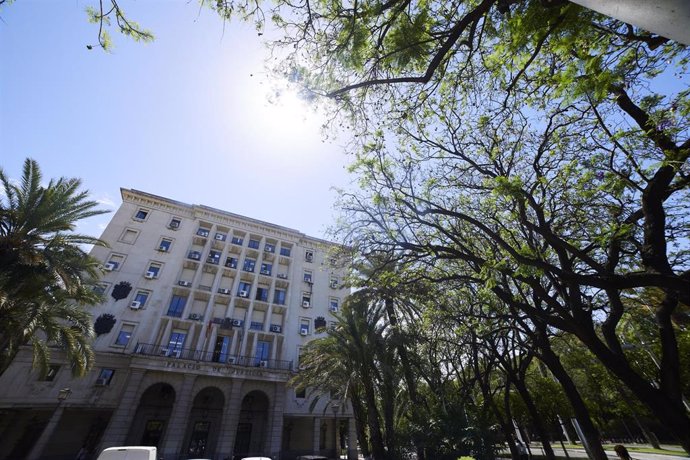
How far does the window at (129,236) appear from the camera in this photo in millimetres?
26953

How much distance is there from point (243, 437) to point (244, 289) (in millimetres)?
12501

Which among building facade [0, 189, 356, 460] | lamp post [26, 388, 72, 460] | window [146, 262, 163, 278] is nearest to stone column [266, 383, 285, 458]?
building facade [0, 189, 356, 460]

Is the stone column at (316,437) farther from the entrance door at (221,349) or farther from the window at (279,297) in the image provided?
the window at (279,297)

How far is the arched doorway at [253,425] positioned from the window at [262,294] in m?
8.21

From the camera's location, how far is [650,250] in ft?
22.2

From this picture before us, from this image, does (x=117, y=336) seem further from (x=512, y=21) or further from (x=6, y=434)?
(x=512, y=21)

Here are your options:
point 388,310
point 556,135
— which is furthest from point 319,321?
point 556,135

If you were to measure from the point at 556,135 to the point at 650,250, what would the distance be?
163 inches

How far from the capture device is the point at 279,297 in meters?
30.9

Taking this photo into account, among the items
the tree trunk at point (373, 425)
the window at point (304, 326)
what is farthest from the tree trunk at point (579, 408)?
the window at point (304, 326)

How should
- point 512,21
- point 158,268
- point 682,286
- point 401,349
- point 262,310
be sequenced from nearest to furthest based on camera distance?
point 512,21
point 682,286
point 401,349
point 158,268
point 262,310

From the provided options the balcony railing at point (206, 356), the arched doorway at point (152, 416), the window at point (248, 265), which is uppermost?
the window at point (248, 265)

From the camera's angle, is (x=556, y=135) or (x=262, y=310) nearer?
(x=556, y=135)

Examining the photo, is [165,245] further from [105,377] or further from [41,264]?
[41,264]
